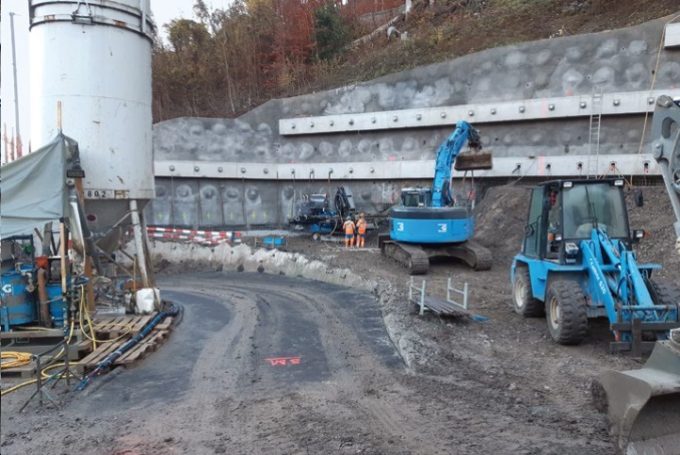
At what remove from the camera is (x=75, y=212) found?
30.9 feet

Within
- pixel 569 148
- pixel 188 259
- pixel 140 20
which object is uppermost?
pixel 140 20

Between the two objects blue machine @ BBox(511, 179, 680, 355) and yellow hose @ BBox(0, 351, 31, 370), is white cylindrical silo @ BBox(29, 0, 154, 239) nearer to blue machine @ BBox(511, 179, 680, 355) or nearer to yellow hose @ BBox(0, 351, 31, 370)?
yellow hose @ BBox(0, 351, 31, 370)

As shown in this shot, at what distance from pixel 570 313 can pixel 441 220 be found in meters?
7.71

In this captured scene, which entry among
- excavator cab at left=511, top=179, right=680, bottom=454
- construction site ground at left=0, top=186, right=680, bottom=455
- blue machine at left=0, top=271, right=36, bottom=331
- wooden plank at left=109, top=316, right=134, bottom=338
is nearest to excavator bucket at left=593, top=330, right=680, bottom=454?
excavator cab at left=511, top=179, right=680, bottom=454

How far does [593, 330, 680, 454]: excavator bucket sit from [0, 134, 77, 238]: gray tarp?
27.9ft

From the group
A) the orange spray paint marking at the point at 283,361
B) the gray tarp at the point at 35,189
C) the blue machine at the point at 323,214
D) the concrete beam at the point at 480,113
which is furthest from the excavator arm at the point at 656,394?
the blue machine at the point at 323,214

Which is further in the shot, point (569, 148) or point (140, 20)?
point (569, 148)

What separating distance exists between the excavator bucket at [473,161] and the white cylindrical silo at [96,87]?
954 cm

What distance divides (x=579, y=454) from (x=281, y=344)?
5155 mm

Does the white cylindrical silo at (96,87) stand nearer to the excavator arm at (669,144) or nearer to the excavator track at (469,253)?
the excavator track at (469,253)

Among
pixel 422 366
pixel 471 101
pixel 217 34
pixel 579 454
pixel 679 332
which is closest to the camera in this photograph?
pixel 679 332

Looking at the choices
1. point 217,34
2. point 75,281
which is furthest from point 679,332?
point 217,34

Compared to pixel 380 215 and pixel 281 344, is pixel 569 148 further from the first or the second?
pixel 281 344

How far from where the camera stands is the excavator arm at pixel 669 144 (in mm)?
4020
